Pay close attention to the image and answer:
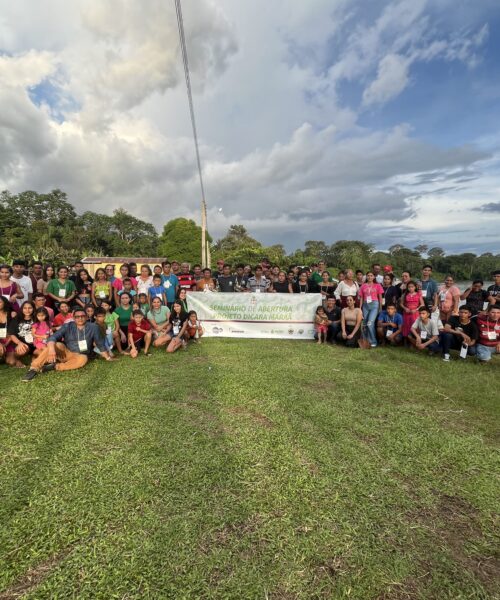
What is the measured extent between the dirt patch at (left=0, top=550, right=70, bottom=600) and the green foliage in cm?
5125

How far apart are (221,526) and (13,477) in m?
1.78

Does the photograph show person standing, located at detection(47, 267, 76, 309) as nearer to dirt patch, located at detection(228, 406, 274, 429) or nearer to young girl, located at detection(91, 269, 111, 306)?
young girl, located at detection(91, 269, 111, 306)

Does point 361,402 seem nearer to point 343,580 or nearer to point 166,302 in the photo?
point 343,580

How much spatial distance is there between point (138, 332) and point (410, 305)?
18.6 ft

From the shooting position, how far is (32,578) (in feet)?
6.25

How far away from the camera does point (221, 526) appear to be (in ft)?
7.46

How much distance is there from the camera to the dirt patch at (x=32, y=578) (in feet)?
5.98

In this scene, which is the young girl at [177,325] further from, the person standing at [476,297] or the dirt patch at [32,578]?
the person standing at [476,297]

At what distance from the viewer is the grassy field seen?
194 centimetres

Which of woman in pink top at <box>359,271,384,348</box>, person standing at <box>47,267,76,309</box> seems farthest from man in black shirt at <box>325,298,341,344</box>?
person standing at <box>47,267,76,309</box>

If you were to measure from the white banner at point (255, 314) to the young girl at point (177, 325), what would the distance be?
1.33 m

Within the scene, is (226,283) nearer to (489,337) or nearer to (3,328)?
(3,328)

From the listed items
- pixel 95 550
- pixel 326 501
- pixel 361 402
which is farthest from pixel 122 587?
pixel 361 402

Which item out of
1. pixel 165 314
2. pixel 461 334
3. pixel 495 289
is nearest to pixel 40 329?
pixel 165 314
